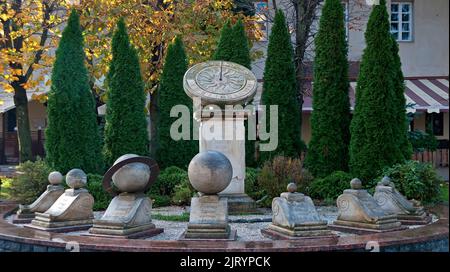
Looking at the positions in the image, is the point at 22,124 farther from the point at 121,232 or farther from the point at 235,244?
the point at 235,244

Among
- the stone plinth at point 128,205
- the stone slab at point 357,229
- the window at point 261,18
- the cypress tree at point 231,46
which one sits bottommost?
the stone slab at point 357,229

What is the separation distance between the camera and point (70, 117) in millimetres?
13328

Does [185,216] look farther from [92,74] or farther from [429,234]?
[92,74]

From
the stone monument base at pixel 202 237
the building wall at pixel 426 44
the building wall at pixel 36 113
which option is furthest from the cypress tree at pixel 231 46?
the building wall at pixel 36 113

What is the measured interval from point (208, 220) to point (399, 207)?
3.60m

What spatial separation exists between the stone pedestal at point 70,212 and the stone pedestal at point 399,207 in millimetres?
4973

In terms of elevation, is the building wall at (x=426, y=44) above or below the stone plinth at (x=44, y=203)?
above

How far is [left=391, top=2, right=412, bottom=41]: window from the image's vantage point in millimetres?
22938

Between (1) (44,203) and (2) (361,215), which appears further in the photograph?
(1) (44,203)

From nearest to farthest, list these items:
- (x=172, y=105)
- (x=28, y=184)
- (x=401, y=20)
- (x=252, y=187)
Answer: (x=28, y=184) < (x=252, y=187) < (x=172, y=105) < (x=401, y=20)

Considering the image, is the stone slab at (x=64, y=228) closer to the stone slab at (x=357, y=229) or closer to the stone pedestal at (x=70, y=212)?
the stone pedestal at (x=70, y=212)

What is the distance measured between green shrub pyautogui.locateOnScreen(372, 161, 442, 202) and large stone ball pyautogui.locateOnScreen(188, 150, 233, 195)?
17.4 feet

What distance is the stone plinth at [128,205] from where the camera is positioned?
7.86 m

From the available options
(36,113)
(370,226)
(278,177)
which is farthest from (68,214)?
(36,113)
